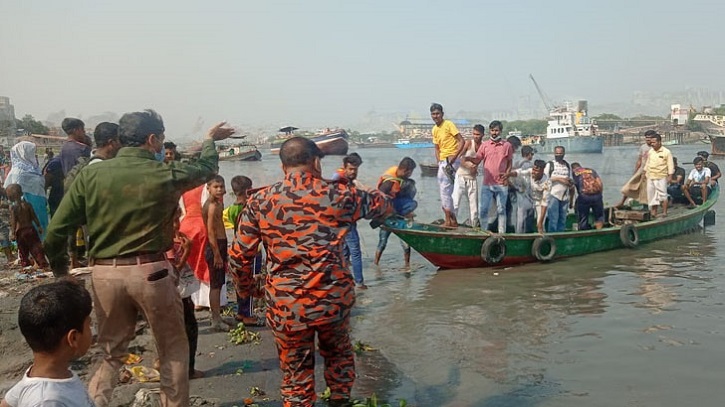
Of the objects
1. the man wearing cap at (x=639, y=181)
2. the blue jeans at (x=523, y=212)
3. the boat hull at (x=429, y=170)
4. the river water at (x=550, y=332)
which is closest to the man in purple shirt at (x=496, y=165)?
the blue jeans at (x=523, y=212)

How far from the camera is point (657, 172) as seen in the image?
12750 mm

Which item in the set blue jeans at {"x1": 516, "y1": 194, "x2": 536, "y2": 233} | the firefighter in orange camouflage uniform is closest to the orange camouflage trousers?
the firefighter in orange camouflage uniform

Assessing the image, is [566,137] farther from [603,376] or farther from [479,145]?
[603,376]

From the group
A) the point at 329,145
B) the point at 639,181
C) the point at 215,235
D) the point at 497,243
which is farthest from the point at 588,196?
the point at 215,235

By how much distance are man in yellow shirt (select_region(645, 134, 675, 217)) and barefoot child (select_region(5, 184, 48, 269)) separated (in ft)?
37.3

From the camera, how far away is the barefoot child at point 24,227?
8.73m

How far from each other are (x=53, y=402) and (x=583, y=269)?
31.5 ft

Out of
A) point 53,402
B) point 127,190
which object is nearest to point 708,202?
point 127,190

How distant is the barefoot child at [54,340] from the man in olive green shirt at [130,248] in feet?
3.18

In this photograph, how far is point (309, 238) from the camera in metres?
3.69

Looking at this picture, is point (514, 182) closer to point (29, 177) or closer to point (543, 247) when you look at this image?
point (543, 247)

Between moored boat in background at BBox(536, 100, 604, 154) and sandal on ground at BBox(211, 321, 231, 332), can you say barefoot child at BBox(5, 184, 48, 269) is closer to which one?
sandal on ground at BBox(211, 321, 231, 332)

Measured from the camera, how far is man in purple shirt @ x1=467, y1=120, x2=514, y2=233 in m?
10.4

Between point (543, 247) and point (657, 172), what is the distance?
12.5 ft
